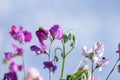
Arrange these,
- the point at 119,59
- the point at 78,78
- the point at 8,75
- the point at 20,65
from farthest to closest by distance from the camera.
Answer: the point at 119,59, the point at 78,78, the point at 20,65, the point at 8,75

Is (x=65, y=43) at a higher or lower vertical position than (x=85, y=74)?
higher

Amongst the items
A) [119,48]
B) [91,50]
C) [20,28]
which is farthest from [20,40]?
[119,48]

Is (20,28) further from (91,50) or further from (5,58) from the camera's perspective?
(91,50)

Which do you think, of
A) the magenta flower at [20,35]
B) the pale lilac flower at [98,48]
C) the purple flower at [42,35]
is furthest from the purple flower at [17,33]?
the pale lilac flower at [98,48]

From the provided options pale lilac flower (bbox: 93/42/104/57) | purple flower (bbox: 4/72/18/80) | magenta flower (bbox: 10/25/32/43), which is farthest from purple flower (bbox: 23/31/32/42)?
pale lilac flower (bbox: 93/42/104/57)

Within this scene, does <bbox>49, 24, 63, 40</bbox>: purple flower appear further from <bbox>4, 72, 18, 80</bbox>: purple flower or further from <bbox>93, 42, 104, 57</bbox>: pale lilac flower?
<bbox>4, 72, 18, 80</bbox>: purple flower

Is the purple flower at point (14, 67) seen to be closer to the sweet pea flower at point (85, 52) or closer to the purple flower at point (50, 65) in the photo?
the purple flower at point (50, 65)

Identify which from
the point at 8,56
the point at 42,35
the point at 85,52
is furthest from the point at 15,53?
the point at 85,52
